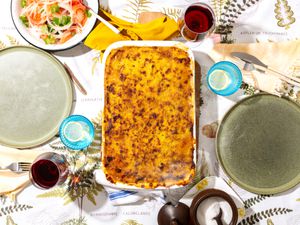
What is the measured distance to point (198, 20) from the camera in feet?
5.93

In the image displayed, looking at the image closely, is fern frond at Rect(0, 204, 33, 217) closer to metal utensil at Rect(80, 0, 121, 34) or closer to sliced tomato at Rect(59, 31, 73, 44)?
sliced tomato at Rect(59, 31, 73, 44)

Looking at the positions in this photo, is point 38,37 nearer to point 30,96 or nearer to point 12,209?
point 30,96

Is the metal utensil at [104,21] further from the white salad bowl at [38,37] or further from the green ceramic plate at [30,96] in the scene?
the green ceramic plate at [30,96]

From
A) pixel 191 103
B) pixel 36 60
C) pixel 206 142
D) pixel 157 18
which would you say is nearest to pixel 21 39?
pixel 36 60

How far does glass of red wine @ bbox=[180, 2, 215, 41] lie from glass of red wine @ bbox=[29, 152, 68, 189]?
0.72m

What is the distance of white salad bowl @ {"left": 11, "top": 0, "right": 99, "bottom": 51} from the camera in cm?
→ 177

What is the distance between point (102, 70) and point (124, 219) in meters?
0.62

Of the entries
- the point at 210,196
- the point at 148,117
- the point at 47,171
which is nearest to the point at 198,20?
the point at 148,117

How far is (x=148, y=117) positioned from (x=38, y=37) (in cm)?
54

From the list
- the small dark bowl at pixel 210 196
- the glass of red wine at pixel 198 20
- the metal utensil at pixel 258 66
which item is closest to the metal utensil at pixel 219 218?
the small dark bowl at pixel 210 196

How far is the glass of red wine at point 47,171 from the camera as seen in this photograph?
69.2 inches

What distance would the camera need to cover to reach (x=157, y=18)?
186cm

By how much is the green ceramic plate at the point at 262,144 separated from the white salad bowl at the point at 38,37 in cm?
66

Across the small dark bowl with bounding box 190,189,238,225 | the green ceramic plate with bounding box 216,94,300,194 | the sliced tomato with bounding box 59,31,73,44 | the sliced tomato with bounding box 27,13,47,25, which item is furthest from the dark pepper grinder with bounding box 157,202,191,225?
the sliced tomato with bounding box 27,13,47,25
